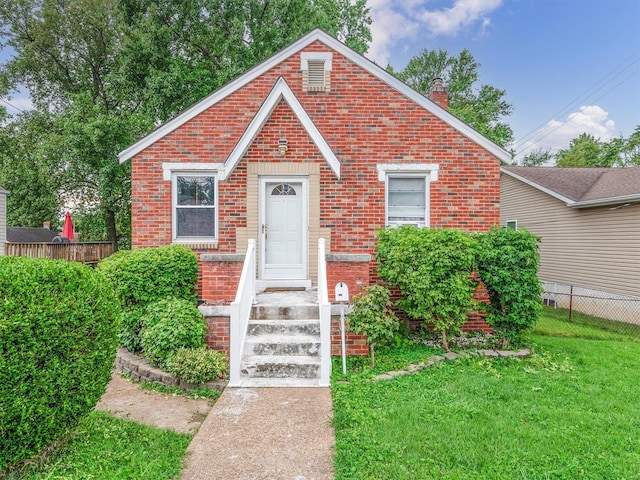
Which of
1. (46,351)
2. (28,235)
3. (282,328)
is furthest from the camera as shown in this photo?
(28,235)

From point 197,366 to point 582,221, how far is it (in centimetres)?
1327

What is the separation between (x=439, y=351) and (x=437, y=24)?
2533 cm

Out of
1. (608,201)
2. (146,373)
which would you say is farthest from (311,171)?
(608,201)

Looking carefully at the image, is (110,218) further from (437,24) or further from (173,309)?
(437,24)

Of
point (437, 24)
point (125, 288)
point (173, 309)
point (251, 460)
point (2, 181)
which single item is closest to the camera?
point (251, 460)

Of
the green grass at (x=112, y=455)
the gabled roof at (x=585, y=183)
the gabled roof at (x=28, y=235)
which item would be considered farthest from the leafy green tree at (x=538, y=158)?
the green grass at (x=112, y=455)

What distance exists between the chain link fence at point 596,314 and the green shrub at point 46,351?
978 cm

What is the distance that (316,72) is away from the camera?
8227 mm

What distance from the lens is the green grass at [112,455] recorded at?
3006 mm

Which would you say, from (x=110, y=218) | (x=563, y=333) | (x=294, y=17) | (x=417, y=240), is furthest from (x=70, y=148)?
(x=563, y=333)

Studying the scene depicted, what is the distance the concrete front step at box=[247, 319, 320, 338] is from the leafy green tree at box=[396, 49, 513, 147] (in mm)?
30421

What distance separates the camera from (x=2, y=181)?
1938 cm

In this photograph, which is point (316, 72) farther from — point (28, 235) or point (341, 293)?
point (28, 235)

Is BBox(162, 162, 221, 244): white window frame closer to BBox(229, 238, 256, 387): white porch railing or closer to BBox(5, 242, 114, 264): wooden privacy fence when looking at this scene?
BBox(229, 238, 256, 387): white porch railing
